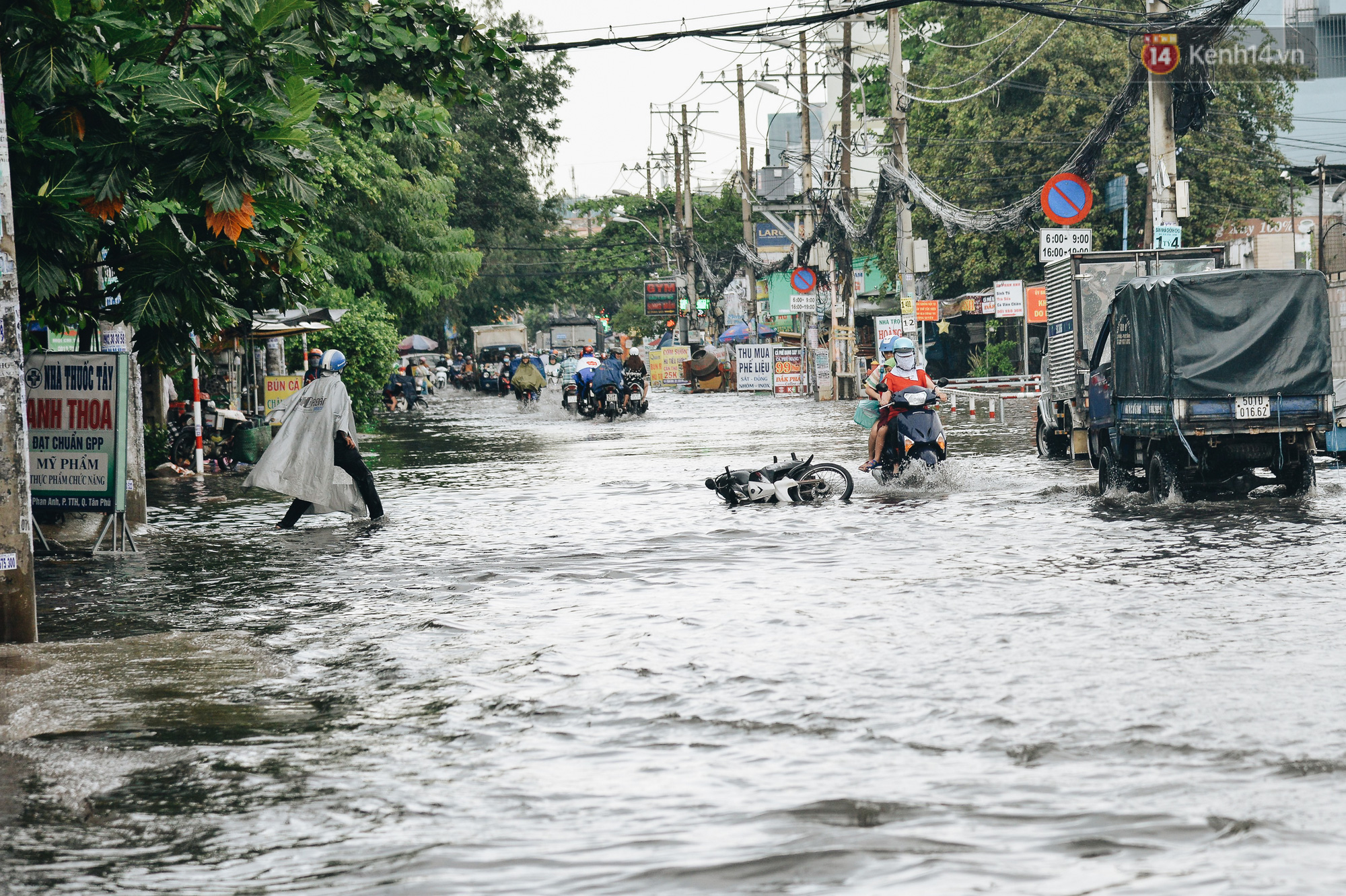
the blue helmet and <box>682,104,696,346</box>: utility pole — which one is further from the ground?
<box>682,104,696,346</box>: utility pole

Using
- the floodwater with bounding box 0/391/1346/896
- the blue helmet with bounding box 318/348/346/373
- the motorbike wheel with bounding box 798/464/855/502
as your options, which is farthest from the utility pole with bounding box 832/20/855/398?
the floodwater with bounding box 0/391/1346/896

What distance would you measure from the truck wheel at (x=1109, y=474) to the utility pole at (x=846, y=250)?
93.0ft

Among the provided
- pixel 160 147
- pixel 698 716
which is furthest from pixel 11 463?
pixel 698 716

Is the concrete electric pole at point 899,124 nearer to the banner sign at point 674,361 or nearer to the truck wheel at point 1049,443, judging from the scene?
the truck wheel at point 1049,443

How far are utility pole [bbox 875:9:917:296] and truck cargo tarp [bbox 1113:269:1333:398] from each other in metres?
20.5

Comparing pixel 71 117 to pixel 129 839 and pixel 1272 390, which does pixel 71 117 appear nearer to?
pixel 129 839

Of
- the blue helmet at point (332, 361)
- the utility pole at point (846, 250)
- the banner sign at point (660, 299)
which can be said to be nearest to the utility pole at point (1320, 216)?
the utility pole at point (846, 250)

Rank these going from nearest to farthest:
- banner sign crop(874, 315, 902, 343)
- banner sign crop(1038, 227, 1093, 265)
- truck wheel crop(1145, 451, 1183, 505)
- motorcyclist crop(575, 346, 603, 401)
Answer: truck wheel crop(1145, 451, 1183, 505) < banner sign crop(1038, 227, 1093, 265) < banner sign crop(874, 315, 902, 343) < motorcyclist crop(575, 346, 603, 401)

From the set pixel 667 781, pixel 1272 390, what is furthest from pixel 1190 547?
pixel 667 781

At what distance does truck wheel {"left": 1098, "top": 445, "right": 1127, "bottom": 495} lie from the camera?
16531mm

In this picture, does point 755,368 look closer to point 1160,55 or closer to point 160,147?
point 1160,55

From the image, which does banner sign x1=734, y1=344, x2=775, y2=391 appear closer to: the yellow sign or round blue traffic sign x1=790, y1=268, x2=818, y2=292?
round blue traffic sign x1=790, y1=268, x2=818, y2=292

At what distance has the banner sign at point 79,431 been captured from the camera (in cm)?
1230

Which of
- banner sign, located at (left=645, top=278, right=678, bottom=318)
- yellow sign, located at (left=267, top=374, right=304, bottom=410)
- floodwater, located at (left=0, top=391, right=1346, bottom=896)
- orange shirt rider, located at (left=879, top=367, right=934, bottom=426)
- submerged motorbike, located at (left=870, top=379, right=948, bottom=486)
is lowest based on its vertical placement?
floodwater, located at (left=0, top=391, right=1346, bottom=896)
